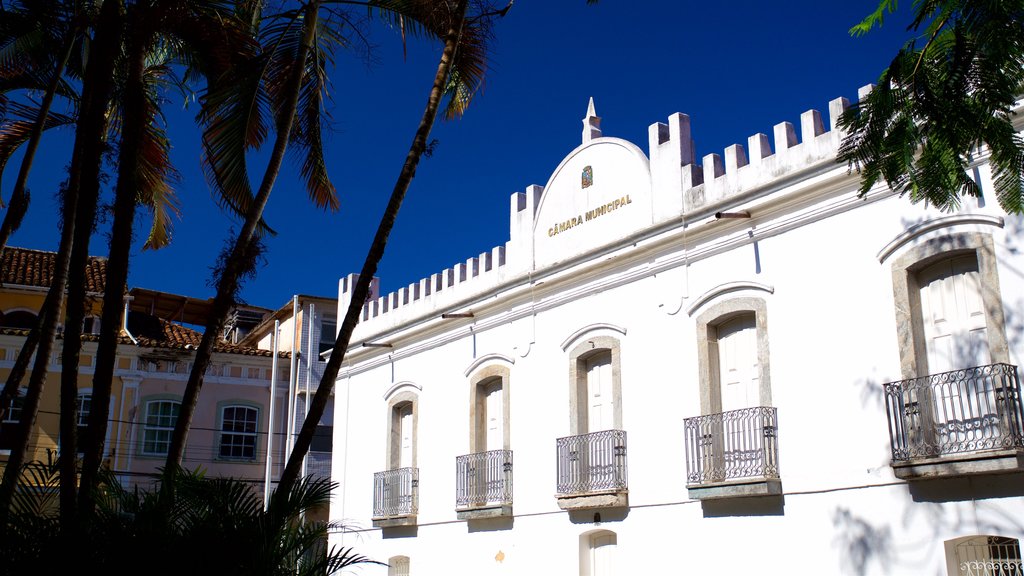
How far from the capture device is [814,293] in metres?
12.5

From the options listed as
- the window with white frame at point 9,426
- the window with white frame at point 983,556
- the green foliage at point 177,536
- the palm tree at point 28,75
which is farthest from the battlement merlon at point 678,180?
the window with white frame at point 9,426

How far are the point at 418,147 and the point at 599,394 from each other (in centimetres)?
663

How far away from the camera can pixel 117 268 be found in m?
9.26

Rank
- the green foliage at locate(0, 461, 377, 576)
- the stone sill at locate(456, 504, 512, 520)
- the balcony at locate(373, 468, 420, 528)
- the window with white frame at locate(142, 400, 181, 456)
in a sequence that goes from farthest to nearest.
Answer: the window with white frame at locate(142, 400, 181, 456) < the balcony at locate(373, 468, 420, 528) < the stone sill at locate(456, 504, 512, 520) < the green foliage at locate(0, 461, 377, 576)

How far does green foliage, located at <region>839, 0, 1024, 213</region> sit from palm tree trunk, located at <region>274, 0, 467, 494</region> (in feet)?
15.6

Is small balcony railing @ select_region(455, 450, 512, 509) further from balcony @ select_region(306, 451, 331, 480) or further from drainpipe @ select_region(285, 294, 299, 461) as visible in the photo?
balcony @ select_region(306, 451, 331, 480)

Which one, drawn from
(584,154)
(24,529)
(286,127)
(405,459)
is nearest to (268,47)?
(286,127)

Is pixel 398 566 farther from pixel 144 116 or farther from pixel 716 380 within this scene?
pixel 144 116

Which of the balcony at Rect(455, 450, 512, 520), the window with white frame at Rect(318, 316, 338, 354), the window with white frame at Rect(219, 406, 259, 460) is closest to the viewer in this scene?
the balcony at Rect(455, 450, 512, 520)

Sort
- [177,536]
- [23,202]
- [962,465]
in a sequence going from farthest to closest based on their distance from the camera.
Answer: [23,202] < [962,465] < [177,536]

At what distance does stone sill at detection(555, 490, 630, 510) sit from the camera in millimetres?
14422

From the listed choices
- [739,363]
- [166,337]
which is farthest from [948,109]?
[166,337]

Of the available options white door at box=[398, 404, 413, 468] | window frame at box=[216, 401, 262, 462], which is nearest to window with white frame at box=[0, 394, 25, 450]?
window frame at box=[216, 401, 262, 462]

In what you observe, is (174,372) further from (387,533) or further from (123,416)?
(387,533)
